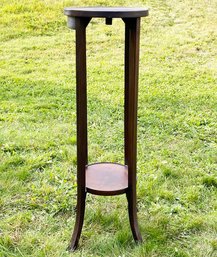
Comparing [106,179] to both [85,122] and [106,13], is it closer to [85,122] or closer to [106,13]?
[85,122]

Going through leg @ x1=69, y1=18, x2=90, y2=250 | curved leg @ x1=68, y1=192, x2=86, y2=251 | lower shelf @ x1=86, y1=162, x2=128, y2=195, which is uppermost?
leg @ x1=69, y1=18, x2=90, y2=250

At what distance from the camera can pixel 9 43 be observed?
5.79 m

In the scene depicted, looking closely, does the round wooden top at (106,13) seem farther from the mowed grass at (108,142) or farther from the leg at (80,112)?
the mowed grass at (108,142)

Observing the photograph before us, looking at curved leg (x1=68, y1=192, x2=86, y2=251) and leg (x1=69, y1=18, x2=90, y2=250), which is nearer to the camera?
leg (x1=69, y1=18, x2=90, y2=250)

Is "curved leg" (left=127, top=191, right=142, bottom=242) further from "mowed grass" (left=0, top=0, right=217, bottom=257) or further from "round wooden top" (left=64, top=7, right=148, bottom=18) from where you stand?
"round wooden top" (left=64, top=7, right=148, bottom=18)

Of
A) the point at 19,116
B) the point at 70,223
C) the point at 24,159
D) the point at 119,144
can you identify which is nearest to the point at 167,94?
the point at 119,144

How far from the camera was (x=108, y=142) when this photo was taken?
2.97m

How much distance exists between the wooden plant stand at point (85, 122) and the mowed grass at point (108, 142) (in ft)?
0.63

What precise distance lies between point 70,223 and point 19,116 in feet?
5.08

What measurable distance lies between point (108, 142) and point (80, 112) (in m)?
1.26

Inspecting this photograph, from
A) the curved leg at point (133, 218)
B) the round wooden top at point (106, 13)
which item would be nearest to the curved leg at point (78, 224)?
the curved leg at point (133, 218)

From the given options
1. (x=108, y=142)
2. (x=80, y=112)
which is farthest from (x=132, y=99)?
(x=108, y=142)

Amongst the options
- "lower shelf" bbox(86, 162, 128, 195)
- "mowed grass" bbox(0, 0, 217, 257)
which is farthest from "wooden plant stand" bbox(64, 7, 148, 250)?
"mowed grass" bbox(0, 0, 217, 257)

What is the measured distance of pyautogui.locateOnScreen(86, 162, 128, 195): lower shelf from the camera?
5.98 feet
